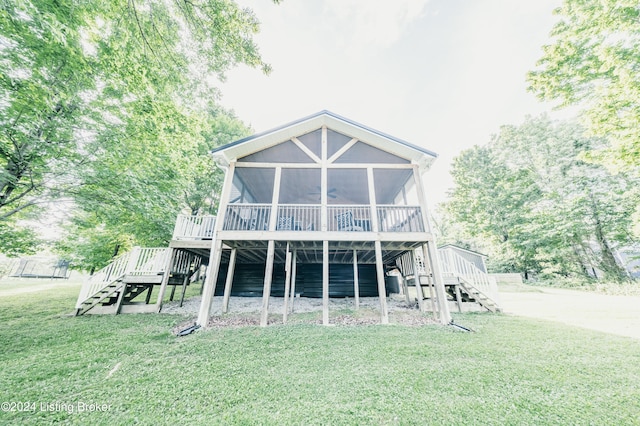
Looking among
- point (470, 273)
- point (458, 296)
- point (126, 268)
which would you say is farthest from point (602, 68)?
point (126, 268)

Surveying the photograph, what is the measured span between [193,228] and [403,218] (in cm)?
821

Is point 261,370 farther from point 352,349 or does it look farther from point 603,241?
point 603,241

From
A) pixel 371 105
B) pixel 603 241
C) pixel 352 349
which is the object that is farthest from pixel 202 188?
pixel 603 241

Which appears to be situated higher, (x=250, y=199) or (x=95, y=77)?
(x=95, y=77)

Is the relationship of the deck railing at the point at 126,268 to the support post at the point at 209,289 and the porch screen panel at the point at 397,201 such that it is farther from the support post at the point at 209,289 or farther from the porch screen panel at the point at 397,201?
the porch screen panel at the point at 397,201

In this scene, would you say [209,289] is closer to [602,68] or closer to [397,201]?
[397,201]

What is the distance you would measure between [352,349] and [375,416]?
194cm

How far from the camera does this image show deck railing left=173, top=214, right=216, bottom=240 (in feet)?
27.9

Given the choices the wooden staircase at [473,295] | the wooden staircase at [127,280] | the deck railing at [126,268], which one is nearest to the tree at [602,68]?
the wooden staircase at [473,295]

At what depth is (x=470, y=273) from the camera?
28.7ft

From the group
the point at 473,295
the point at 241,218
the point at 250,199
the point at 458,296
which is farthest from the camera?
the point at 250,199

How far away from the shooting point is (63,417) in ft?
8.75

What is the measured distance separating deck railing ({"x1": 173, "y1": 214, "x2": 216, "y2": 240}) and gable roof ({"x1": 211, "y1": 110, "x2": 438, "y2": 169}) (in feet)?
8.93

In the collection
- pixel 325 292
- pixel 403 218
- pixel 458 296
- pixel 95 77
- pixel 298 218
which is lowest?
pixel 458 296
